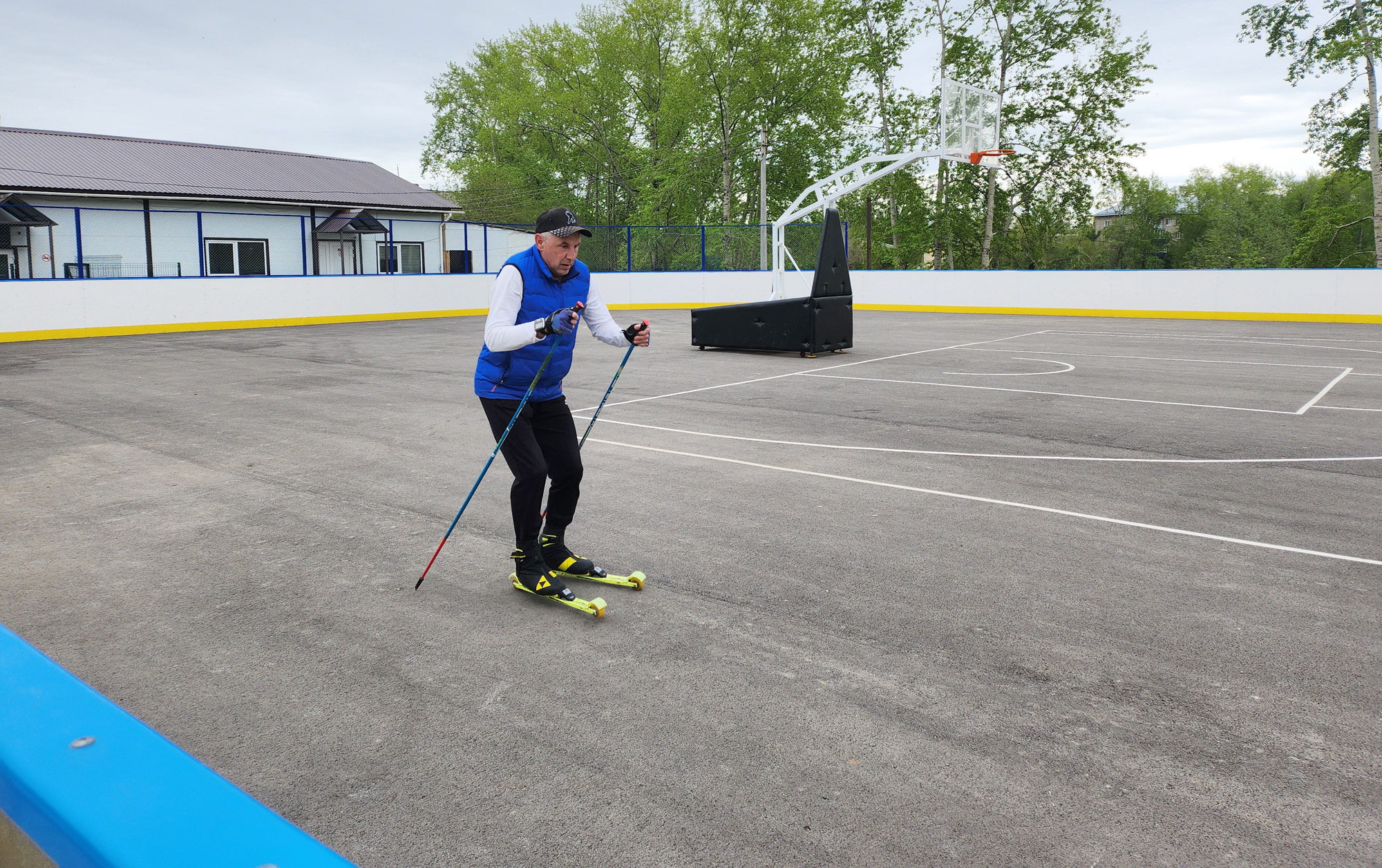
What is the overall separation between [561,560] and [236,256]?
30.8 meters

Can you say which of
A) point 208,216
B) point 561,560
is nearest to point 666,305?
point 208,216

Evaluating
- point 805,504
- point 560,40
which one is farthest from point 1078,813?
point 560,40

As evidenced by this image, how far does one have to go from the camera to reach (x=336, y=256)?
34.5 metres

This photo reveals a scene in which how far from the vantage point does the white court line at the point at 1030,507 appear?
18.7 feet

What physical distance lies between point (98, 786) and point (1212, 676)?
416 cm

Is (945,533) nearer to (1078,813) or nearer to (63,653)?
(1078,813)

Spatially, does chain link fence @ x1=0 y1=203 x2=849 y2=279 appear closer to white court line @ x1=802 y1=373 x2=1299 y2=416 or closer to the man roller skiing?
white court line @ x1=802 y1=373 x2=1299 y2=416

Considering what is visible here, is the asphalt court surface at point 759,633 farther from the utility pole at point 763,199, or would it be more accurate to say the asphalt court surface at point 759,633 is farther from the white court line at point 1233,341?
the utility pole at point 763,199

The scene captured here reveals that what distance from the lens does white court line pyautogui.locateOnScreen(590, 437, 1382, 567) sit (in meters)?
5.69

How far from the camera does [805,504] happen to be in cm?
680

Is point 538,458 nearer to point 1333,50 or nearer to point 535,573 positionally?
point 535,573

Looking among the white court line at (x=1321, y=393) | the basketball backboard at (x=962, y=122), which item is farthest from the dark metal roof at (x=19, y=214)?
the white court line at (x=1321, y=393)

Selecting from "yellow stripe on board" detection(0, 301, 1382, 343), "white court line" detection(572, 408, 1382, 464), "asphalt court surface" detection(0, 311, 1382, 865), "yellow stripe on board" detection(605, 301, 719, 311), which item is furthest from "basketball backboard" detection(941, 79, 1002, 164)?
"white court line" detection(572, 408, 1382, 464)

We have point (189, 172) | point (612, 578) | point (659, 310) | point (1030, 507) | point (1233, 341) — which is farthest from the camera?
point (189, 172)
